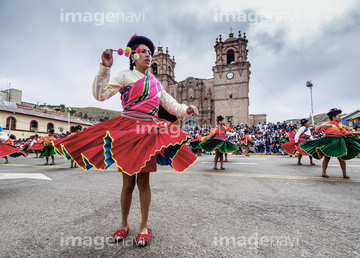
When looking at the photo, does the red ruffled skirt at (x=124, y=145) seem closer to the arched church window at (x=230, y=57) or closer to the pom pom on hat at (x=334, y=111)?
the pom pom on hat at (x=334, y=111)

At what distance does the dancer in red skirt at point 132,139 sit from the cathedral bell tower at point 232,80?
3993cm

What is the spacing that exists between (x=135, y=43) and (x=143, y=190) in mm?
1862

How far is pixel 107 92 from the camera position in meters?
2.11

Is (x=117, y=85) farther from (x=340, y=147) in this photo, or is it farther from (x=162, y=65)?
(x=162, y=65)

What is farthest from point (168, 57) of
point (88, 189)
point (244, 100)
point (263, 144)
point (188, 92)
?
point (88, 189)

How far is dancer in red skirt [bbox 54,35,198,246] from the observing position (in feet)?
5.95

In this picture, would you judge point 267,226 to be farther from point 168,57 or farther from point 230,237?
point 168,57

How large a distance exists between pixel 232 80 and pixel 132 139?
43.3 m

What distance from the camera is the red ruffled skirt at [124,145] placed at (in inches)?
70.0

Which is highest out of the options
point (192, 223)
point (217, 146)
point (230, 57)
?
point (230, 57)

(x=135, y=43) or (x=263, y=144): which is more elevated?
(x=135, y=43)

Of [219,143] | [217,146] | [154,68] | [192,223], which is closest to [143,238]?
[192,223]

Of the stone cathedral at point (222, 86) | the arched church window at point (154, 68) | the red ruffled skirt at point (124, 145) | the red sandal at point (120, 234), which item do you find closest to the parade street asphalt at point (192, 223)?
the red sandal at point (120, 234)

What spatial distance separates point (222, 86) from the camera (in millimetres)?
42969
